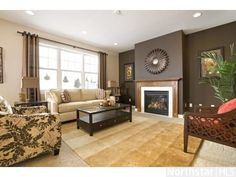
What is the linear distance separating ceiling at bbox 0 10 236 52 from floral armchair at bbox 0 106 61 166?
2.32 meters

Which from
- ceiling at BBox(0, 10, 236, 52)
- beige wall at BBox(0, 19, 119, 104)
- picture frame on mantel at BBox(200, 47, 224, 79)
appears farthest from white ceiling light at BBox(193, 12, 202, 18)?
beige wall at BBox(0, 19, 119, 104)

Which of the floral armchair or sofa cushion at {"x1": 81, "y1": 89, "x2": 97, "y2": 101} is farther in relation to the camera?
sofa cushion at {"x1": 81, "y1": 89, "x2": 97, "y2": 101}

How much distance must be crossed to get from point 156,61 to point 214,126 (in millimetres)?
3119

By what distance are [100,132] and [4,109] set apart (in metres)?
1.62

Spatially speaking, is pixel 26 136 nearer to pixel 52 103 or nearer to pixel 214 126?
pixel 52 103

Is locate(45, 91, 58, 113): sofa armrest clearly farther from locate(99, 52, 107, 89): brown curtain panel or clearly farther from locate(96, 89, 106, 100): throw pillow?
locate(99, 52, 107, 89): brown curtain panel

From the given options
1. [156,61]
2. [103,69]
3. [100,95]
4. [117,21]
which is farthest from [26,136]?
[103,69]

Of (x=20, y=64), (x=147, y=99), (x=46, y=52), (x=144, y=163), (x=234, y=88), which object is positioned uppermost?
(x=46, y=52)

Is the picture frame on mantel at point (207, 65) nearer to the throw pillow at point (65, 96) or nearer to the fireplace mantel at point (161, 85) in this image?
the fireplace mantel at point (161, 85)

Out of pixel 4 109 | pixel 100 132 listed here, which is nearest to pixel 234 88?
pixel 100 132

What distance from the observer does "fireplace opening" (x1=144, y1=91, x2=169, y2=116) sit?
4.20m

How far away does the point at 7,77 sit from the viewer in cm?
332

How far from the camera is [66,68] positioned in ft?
15.1
